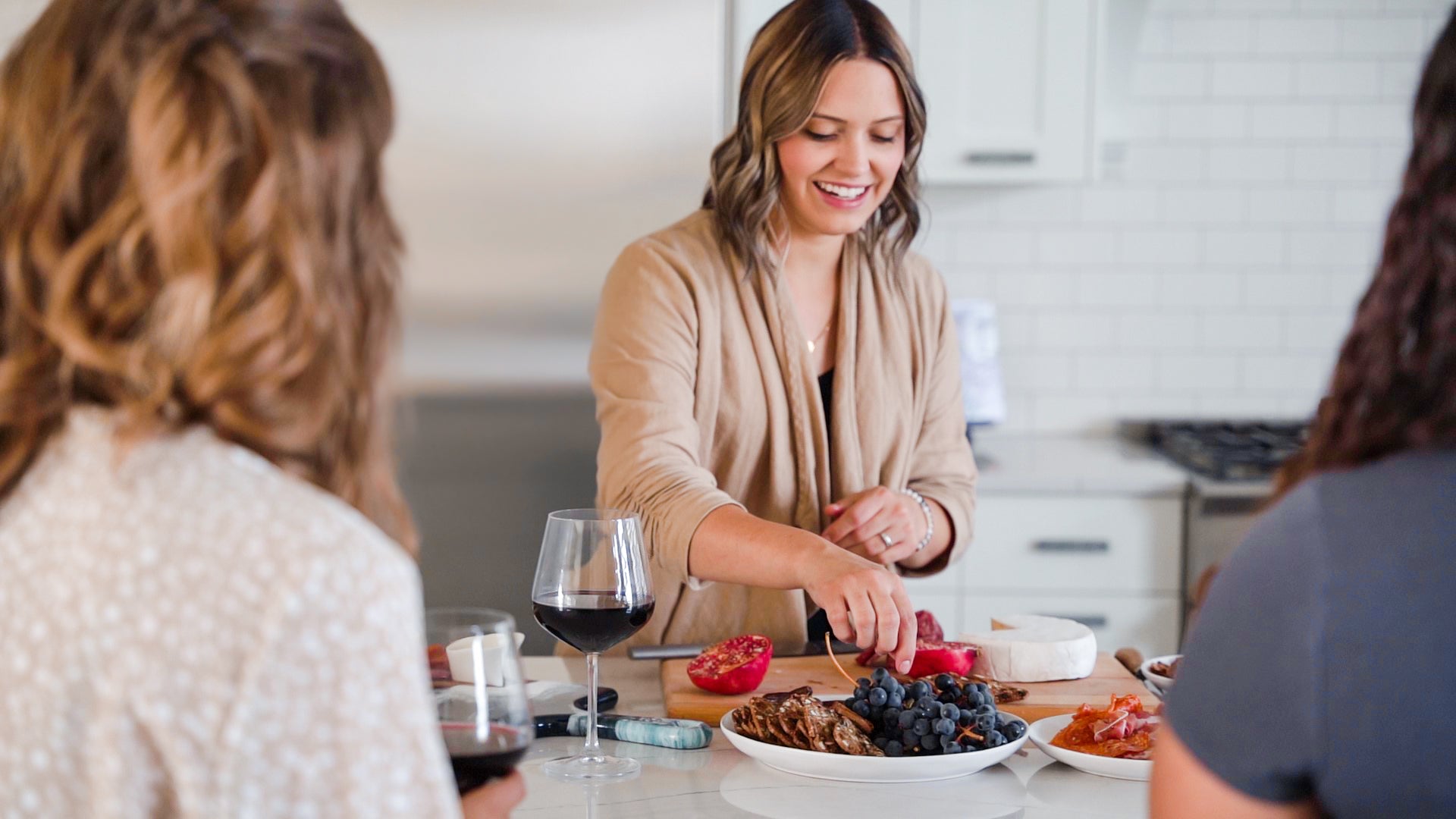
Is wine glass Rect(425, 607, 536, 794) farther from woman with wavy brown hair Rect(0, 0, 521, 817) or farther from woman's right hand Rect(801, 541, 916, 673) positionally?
woman's right hand Rect(801, 541, 916, 673)

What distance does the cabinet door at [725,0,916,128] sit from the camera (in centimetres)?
300

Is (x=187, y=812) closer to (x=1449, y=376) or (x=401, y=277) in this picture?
(x=401, y=277)

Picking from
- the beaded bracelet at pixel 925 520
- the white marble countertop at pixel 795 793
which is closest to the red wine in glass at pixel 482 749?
the white marble countertop at pixel 795 793

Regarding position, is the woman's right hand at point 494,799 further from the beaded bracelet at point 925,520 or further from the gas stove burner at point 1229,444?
the gas stove burner at point 1229,444

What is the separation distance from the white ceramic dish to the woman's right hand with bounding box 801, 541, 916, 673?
21 centimetres

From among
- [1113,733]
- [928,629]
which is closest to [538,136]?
[928,629]

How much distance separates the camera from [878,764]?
1202 mm

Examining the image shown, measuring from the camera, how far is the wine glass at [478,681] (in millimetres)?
810

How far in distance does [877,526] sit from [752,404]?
0.83 ft

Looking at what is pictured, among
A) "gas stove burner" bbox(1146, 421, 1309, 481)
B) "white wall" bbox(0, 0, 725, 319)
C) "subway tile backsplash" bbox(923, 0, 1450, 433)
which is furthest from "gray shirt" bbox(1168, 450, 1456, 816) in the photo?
"subway tile backsplash" bbox(923, 0, 1450, 433)

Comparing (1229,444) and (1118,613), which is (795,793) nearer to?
(1118,613)

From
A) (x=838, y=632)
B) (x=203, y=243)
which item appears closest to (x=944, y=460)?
(x=838, y=632)

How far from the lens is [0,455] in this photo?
727mm

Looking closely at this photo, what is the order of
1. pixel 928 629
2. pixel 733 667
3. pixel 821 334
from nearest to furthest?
1. pixel 733 667
2. pixel 928 629
3. pixel 821 334
